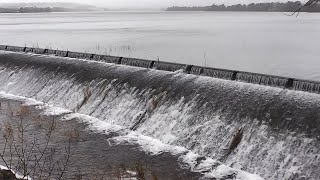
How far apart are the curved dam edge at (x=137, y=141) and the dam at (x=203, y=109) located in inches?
1.5

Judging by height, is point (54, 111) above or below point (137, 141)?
below

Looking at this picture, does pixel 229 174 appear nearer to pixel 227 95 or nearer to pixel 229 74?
pixel 227 95

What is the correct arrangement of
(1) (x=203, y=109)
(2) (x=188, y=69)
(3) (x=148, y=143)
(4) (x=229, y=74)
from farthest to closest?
(2) (x=188, y=69) < (4) (x=229, y=74) < (1) (x=203, y=109) < (3) (x=148, y=143)

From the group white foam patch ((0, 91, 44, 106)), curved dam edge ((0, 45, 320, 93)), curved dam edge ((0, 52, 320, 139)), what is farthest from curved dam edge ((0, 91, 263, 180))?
curved dam edge ((0, 45, 320, 93))

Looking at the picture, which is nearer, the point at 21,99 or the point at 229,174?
the point at 229,174

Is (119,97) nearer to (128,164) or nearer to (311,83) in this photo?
(128,164)

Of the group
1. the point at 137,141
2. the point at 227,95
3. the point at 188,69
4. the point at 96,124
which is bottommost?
the point at 96,124

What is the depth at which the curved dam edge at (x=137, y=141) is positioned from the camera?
37.6 ft

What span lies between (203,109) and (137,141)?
2596mm

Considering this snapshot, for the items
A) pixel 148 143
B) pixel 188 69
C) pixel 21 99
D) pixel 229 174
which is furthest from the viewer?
pixel 21 99

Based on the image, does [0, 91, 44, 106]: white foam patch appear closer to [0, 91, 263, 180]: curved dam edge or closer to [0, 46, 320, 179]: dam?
[0, 91, 263, 180]: curved dam edge

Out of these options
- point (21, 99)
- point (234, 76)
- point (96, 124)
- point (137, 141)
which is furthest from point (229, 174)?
point (21, 99)

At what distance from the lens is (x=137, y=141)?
14305 millimetres

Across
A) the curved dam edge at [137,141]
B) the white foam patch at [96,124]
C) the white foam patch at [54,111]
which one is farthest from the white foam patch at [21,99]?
the white foam patch at [96,124]
